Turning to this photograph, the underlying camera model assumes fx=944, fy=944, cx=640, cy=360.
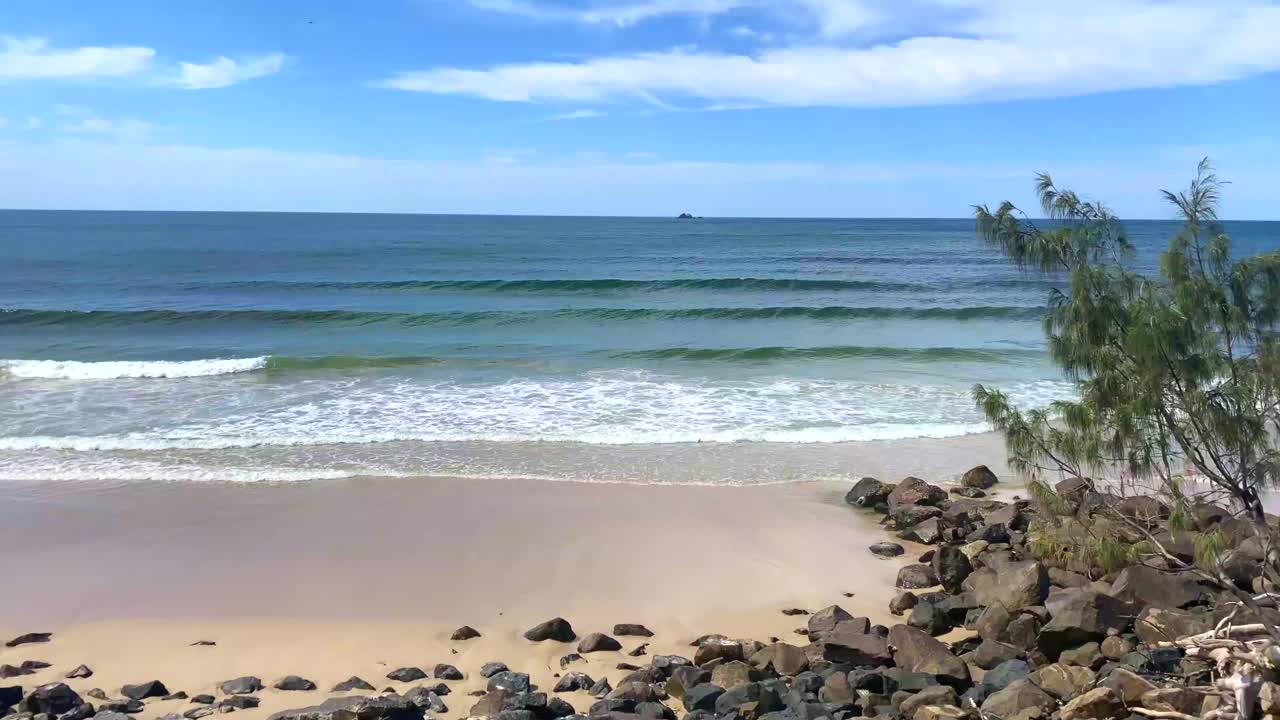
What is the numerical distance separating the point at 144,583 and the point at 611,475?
5.67 meters

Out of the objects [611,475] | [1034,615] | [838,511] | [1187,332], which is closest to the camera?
[1187,332]

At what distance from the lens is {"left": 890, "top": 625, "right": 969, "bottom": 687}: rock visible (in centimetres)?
642

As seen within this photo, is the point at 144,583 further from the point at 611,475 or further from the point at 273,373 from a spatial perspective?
the point at 273,373

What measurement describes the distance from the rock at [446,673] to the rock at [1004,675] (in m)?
3.66

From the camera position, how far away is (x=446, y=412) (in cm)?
1620

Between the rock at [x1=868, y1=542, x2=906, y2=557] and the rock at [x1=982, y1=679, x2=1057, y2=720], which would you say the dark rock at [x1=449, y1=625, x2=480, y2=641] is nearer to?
the rock at [x1=982, y1=679, x2=1057, y2=720]

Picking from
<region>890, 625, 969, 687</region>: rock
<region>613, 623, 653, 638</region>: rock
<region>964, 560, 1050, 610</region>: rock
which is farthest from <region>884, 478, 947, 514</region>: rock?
<region>613, 623, 653, 638</region>: rock

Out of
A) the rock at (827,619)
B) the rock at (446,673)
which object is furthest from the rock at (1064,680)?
the rock at (446,673)

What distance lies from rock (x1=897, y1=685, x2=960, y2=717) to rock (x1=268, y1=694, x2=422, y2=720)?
121 inches

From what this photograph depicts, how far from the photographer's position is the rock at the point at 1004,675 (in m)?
6.23

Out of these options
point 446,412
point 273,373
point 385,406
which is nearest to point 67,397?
point 273,373

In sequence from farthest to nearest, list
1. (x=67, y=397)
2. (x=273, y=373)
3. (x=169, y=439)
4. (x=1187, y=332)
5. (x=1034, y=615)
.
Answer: (x=273, y=373) → (x=67, y=397) → (x=169, y=439) → (x=1034, y=615) → (x=1187, y=332)

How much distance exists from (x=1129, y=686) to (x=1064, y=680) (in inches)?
Result: 22.1

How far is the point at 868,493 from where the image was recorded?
11242mm
